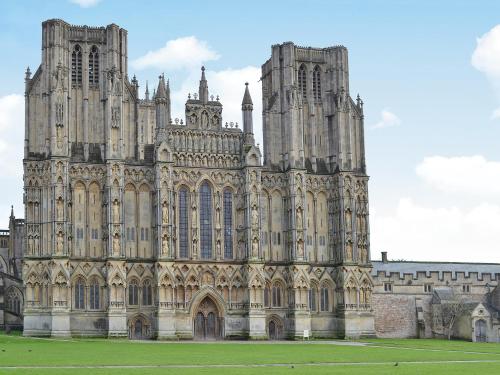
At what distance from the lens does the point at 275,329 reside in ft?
298

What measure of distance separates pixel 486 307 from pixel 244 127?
107ft

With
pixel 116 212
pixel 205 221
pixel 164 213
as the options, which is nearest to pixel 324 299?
pixel 205 221

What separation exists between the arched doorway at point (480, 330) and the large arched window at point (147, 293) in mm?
33968

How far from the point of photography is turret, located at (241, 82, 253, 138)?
91.8 m

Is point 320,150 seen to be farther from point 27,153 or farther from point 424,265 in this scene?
point 27,153

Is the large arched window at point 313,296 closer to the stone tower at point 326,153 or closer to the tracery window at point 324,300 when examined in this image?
the tracery window at point 324,300

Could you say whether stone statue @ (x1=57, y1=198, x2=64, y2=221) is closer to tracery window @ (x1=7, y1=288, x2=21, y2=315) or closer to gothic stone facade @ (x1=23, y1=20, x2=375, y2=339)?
gothic stone facade @ (x1=23, y1=20, x2=375, y2=339)

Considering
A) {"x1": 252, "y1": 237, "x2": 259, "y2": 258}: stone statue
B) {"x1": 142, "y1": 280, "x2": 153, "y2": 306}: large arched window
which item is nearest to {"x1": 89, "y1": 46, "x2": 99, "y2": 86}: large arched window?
{"x1": 142, "y1": 280, "x2": 153, "y2": 306}: large arched window

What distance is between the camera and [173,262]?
8669cm

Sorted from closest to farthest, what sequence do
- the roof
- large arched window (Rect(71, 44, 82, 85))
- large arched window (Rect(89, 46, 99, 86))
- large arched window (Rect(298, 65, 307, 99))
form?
large arched window (Rect(71, 44, 82, 85)) → large arched window (Rect(89, 46, 99, 86)) → large arched window (Rect(298, 65, 307, 99)) → the roof

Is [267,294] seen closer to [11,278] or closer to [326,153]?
[326,153]

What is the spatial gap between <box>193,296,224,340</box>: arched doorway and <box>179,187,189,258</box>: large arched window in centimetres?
514

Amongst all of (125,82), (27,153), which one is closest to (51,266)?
(27,153)

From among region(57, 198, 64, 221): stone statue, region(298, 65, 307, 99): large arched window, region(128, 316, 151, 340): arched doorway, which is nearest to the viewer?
region(57, 198, 64, 221): stone statue
